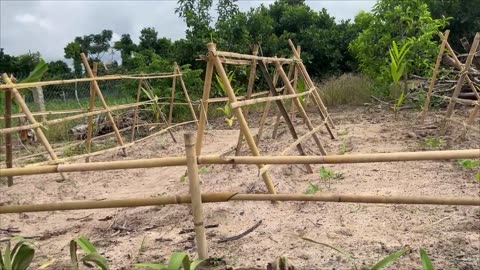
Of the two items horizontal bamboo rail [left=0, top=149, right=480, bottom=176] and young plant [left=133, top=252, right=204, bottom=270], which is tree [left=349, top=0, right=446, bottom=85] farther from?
young plant [left=133, top=252, right=204, bottom=270]

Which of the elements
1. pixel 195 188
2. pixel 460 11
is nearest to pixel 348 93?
pixel 460 11

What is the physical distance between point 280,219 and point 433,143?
2.42 meters

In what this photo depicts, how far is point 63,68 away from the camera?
61.1ft

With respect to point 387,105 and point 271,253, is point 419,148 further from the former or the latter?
point 387,105

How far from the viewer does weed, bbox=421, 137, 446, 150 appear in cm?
472

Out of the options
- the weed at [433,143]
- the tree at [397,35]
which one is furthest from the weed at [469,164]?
the tree at [397,35]

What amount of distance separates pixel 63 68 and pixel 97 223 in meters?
16.4

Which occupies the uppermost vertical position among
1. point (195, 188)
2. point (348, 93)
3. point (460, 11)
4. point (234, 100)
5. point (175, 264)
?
point (460, 11)

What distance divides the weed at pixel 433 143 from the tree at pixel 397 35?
2463 millimetres

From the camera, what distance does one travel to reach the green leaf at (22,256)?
2109 millimetres

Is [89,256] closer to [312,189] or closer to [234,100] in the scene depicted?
[234,100]

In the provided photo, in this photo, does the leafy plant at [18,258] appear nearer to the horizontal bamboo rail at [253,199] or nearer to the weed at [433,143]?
the horizontal bamboo rail at [253,199]

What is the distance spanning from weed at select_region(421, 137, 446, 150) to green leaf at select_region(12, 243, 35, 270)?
3691mm

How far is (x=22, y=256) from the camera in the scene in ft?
6.97
